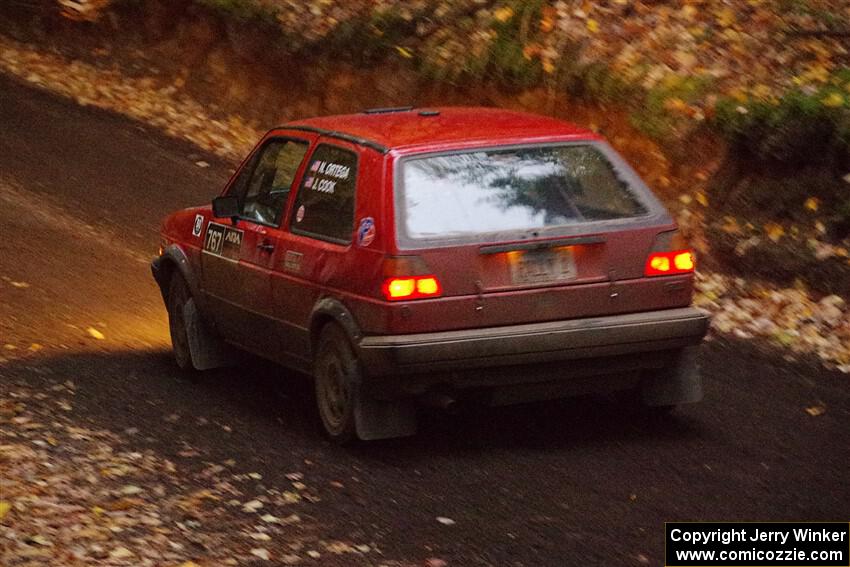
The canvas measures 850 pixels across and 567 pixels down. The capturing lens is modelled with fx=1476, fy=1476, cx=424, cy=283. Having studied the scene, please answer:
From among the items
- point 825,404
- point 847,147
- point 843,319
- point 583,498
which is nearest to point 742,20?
point 847,147

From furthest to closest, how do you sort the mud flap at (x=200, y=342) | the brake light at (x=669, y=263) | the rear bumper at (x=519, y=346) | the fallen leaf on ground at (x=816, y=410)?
the mud flap at (x=200, y=342)
the fallen leaf on ground at (x=816, y=410)
the brake light at (x=669, y=263)
the rear bumper at (x=519, y=346)

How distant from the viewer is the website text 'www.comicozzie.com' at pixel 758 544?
19.8ft

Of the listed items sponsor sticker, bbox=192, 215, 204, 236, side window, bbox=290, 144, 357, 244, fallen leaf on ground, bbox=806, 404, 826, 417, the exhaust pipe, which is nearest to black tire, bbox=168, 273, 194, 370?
sponsor sticker, bbox=192, 215, 204, 236

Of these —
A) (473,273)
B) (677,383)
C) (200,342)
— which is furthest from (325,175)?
(677,383)

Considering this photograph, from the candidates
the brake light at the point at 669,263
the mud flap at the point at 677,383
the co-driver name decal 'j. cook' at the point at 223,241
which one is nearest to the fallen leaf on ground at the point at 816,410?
the mud flap at the point at 677,383

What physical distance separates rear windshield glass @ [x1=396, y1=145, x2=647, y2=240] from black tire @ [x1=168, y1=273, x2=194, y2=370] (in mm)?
2817

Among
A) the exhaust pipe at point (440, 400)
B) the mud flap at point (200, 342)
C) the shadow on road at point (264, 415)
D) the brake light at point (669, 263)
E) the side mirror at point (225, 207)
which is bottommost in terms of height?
the shadow on road at point (264, 415)

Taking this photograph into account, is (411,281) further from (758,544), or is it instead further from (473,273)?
(758,544)

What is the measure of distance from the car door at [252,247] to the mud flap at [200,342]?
0.38 metres

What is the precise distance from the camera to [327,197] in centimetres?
808

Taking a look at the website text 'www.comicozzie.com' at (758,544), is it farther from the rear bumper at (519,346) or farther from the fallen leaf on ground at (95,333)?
the fallen leaf on ground at (95,333)

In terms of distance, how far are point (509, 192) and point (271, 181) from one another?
188cm

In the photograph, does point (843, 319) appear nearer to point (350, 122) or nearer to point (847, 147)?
point (847, 147)

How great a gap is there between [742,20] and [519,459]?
27.0 feet
